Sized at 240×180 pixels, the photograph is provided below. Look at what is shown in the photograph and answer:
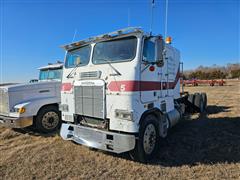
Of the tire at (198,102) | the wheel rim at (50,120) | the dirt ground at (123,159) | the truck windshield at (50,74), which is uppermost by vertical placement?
the truck windshield at (50,74)

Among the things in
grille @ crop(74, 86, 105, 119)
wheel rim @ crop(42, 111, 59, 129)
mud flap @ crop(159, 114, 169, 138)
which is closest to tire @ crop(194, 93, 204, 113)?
mud flap @ crop(159, 114, 169, 138)

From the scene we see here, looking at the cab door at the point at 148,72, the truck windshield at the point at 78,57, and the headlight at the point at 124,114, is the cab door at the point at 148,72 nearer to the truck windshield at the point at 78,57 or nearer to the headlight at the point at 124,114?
the headlight at the point at 124,114

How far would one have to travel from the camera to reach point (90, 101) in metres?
4.44

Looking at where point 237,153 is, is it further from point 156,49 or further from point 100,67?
point 100,67

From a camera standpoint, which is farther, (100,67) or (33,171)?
(100,67)

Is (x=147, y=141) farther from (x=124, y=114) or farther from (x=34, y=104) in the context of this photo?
(x=34, y=104)

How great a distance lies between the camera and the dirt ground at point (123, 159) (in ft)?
12.3

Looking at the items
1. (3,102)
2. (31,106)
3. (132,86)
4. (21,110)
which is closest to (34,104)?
(31,106)

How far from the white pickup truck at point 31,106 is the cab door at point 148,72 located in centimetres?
402

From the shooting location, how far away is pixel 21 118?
5977 millimetres

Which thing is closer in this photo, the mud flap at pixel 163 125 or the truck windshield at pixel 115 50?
the truck windshield at pixel 115 50

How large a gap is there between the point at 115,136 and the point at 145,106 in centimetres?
94

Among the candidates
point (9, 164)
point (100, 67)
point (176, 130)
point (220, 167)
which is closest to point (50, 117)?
point (9, 164)

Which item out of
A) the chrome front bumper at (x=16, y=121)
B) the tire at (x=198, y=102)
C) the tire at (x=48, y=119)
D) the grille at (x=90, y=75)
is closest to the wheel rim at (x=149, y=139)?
the grille at (x=90, y=75)
